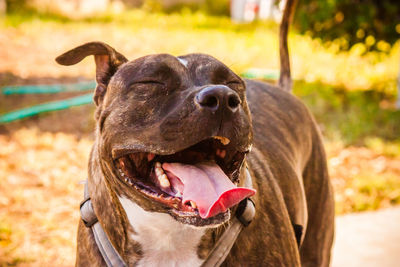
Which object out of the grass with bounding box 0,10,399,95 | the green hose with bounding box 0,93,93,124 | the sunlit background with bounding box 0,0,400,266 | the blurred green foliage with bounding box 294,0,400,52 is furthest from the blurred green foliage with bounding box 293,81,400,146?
the green hose with bounding box 0,93,93,124

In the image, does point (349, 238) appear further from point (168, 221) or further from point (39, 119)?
point (39, 119)

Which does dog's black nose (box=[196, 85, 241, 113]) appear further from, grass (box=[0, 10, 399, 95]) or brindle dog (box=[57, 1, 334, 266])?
grass (box=[0, 10, 399, 95])

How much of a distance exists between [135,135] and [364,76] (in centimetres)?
779

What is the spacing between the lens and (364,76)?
9070 millimetres

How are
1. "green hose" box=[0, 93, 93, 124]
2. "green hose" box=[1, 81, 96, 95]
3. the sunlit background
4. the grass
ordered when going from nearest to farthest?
the sunlit background
"green hose" box=[0, 93, 93, 124]
"green hose" box=[1, 81, 96, 95]
the grass

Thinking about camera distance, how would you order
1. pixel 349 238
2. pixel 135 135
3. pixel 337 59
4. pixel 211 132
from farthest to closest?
pixel 337 59
pixel 349 238
pixel 135 135
pixel 211 132

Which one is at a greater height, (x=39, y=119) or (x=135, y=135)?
(x=135, y=135)

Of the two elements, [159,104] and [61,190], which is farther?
[61,190]

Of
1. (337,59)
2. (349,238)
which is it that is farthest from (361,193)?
(337,59)

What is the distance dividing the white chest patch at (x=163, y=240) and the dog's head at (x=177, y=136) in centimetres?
13

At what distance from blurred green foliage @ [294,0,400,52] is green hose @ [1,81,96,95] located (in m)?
3.44

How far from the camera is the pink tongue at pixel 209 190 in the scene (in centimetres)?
193

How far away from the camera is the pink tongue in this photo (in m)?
1.93

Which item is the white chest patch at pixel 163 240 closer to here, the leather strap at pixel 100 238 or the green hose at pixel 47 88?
the leather strap at pixel 100 238
